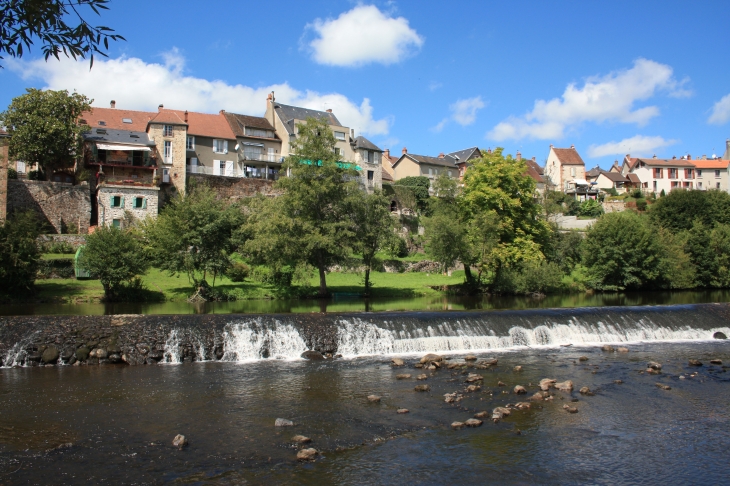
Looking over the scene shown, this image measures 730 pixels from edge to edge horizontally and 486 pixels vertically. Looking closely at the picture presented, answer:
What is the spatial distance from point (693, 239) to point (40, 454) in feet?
177

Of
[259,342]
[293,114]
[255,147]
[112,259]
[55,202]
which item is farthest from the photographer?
[293,114]

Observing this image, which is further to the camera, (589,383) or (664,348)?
(664,348)

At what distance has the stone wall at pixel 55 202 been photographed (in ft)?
154

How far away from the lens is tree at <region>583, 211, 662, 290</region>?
4675 centimetres

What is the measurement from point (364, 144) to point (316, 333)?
50775 mm

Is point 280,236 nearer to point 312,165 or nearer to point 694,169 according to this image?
point 312,165

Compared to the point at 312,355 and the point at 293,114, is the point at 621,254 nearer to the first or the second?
the point at 312,355

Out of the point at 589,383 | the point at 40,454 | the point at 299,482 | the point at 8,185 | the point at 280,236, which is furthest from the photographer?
the point at 8,185

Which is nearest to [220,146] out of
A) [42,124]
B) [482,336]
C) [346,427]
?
[42,124]

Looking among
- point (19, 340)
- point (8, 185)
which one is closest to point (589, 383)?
point (19, 340)

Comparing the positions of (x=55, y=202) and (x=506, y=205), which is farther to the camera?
(x=55, y=202)

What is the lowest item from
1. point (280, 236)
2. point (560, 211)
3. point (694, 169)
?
point (280, 236)

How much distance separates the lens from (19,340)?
1991cm

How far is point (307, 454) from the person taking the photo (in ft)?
37.6
